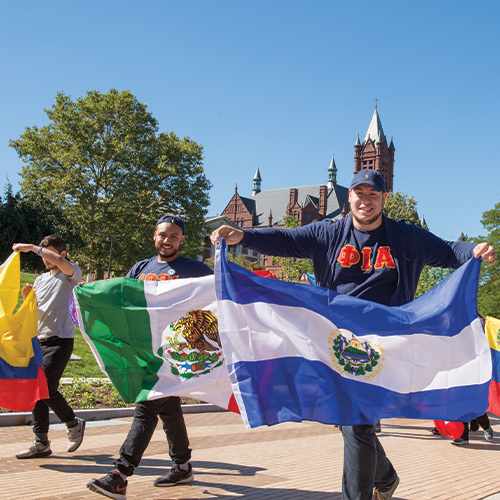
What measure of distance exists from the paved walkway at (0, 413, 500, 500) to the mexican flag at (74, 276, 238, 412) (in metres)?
0.87

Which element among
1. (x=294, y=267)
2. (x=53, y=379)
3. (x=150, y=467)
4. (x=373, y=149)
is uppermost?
(x=373, y=149)

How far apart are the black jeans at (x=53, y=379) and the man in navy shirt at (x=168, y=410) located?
150cm

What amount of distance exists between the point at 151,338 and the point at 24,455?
7.32ft

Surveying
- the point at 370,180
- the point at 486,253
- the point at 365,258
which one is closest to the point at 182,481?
the point at 365,258

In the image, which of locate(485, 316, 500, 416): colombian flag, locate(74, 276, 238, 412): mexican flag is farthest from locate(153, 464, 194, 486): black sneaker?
locate(485, 316, 500, 416): colombian flag

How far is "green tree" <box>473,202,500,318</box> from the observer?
147 feet

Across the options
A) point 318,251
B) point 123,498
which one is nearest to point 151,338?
point 123,498

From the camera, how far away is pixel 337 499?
15.1ft

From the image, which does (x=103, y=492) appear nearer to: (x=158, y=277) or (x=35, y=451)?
(x=158, y=277)

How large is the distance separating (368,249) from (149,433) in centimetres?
220

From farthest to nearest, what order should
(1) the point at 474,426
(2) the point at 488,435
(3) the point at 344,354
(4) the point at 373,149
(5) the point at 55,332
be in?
(4) the point at 373,149 → (1) the point at 474,426 → (2) the point at 488,435 → (5) the point at 55,332 → (3) the point at 344,354

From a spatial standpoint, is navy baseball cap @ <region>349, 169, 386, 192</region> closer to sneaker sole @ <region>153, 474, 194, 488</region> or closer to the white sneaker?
sneaker sole @ <region>153, 474, 194, 488</region>

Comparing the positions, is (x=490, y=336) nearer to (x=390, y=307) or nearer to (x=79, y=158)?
(x=390, y=307)

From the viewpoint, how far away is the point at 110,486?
3967mm
